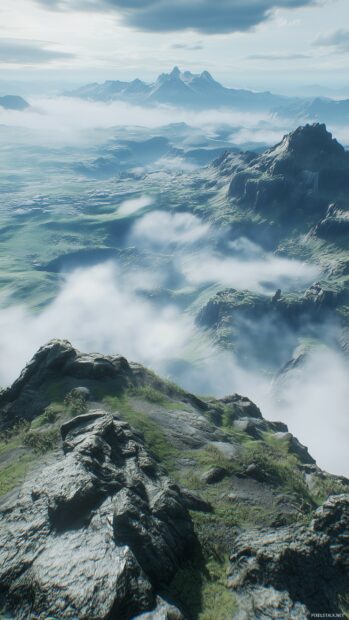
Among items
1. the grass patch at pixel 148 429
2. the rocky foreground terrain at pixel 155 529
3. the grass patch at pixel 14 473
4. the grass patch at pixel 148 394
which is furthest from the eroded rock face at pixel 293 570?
the grass patch at pixel 148 394

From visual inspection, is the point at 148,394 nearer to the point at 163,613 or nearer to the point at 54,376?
the point at 54,376

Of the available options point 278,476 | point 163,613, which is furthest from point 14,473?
point 278,476

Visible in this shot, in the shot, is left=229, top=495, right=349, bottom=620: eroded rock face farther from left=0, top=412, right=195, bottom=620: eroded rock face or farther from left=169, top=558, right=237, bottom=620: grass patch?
left=0, top=412, right=195, bottom=620: eroded rock face

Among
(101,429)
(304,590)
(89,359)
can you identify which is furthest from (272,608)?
(89,359)

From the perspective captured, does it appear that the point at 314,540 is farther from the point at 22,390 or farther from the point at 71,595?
the point at 22,390

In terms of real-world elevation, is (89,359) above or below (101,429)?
above

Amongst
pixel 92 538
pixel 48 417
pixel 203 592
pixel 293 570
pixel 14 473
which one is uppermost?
pixel 48 417
